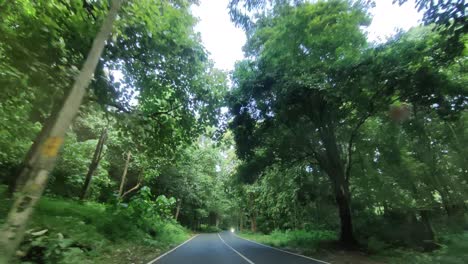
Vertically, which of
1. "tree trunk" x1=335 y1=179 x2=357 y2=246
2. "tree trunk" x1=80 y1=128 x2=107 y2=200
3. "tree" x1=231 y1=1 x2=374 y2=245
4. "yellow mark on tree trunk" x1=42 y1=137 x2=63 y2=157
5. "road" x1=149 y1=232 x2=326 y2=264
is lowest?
"road" x1=149 y1=232 x2=326 y2=264

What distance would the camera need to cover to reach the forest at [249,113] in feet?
24.1

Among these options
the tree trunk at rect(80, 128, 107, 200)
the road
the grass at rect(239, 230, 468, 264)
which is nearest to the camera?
the grass at rect(239, 230, 468, 264)

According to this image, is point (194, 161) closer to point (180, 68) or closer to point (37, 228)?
point (180, 68)

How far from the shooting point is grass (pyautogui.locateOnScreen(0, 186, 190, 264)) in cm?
717

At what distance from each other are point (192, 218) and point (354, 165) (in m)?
40.2

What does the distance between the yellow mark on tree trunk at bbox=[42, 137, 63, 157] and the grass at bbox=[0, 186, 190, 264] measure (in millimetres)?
3474

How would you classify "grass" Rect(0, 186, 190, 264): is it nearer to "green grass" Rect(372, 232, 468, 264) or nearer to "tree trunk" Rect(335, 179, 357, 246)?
"green grass" Rect(372, 232, 468, 264)

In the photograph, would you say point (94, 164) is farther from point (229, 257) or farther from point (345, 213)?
point (345, 213)

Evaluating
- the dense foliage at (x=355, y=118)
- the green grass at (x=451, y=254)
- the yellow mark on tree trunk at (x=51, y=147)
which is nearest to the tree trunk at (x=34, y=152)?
the yellow mark on tree trunk at (x=51, y=147)

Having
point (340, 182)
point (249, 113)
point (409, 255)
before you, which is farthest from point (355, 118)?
point (409, 255)

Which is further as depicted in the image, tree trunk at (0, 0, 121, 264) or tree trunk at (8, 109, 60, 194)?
tree trunk at (8, 109, 60, 194)

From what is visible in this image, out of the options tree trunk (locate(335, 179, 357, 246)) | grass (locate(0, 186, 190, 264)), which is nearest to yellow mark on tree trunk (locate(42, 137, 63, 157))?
grass (locate(0, 186, 190, 264))

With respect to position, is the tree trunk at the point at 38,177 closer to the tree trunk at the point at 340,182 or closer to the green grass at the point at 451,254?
the green grass at the point at 451,254

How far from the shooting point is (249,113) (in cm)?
1764
